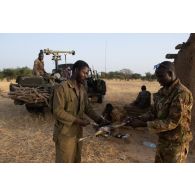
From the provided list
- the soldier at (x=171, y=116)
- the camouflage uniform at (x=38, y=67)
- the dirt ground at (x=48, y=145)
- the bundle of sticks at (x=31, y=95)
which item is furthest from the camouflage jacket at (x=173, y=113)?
the camouflage uniform at (x=38, y=67)

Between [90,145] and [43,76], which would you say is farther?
[43,76]

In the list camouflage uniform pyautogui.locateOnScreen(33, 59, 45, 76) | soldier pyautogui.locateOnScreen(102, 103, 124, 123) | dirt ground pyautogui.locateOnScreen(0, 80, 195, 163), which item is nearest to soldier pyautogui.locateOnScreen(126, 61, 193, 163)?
dirt ground pyautogui.locateOnScreen(0, 80, 195, 163)

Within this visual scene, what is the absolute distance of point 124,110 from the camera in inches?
386

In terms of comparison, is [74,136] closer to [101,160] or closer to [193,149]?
[101,160]

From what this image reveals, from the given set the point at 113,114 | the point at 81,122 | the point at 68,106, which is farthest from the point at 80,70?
the point at 113,114

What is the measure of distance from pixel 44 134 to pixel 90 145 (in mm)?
1573

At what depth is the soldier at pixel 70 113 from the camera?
3.91 meters

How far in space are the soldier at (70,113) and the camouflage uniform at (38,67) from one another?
7906 mm

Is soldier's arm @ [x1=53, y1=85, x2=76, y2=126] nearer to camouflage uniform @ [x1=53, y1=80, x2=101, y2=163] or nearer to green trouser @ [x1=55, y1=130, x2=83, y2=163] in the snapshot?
camouflage uniform @ [x1=53, y1=80, x2=101, y2=163]

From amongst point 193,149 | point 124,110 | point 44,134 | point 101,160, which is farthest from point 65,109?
point 124,110

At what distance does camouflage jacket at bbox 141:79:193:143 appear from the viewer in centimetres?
353

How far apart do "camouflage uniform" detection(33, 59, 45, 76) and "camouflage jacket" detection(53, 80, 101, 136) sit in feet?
26.0

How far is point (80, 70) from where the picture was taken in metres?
3.92

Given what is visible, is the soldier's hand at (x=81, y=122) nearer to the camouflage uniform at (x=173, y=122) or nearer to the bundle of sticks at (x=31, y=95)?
the camouflage uniform at (x=173, y=122)
